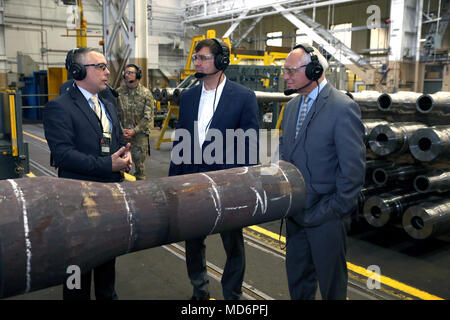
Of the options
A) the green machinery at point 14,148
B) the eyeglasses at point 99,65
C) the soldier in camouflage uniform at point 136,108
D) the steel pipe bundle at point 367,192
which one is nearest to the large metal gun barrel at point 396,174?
the steel pipe bundle at point 367,192

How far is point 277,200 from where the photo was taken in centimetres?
178

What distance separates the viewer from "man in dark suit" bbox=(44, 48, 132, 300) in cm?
234

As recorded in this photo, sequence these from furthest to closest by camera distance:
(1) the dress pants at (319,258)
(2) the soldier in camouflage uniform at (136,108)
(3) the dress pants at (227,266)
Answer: (2) the soldier in camouflage uniform at (136,108), (3) the dress pants at (227,266), (1) the dress pants at (319,258)

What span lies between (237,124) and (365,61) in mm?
14866

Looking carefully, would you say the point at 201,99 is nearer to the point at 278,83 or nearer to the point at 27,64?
the point at 278,83

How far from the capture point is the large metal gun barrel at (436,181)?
3.92 metres

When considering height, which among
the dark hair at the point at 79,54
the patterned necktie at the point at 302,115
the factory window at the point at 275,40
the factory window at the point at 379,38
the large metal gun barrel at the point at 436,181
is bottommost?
the large metal gun barrel at the point at 436,181

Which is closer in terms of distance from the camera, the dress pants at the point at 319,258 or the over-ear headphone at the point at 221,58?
the dress pants at the point at 319,258

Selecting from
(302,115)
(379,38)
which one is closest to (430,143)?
(302,115)

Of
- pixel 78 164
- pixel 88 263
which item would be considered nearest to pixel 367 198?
pixel 78 164

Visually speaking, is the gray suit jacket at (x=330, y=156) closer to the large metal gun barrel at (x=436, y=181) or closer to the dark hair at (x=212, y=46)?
the dark hair at (x=212, y=46)

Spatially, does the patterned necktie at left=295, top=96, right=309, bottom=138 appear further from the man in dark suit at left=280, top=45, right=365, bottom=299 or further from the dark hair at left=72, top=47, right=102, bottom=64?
the dark hair at left=72, top=47, right=102, bottom=64

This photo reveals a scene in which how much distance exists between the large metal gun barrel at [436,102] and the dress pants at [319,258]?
245cm

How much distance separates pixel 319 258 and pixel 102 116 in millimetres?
1660
